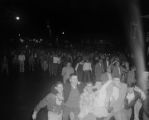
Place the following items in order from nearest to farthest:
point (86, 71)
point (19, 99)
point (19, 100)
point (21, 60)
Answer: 1. point (19, 100)
2. point (19, 99)
3. point (86, 71)
4. point (21, 60)

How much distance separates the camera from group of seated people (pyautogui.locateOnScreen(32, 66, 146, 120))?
25.1 ft

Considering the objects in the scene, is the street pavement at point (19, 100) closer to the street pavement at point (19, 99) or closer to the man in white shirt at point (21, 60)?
the street pavement at point (19, 99)

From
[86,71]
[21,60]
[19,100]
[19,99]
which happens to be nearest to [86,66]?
[86,71]

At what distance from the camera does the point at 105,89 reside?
8.02 metres

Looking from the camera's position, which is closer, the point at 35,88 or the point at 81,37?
the point at 35,88

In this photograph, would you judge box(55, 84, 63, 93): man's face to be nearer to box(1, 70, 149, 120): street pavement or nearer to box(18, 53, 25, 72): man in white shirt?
box(1, 70, 149, 120): street pavement

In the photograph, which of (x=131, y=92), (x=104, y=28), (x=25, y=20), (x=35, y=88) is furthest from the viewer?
(x=25, y=20)

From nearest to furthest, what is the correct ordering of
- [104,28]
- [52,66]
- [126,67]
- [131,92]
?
[131,92] → [126,67] → [52,66] → [104,28]

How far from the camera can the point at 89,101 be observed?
7703mm

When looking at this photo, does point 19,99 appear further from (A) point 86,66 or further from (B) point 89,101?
(B) point 89,101

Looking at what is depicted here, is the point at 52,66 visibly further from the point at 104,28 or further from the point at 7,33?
the point at 104,28

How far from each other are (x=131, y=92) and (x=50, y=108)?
2.32 meters

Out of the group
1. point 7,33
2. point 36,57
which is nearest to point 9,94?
point 36,57

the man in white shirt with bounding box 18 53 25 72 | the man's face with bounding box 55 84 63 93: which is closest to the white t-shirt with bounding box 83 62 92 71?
the man's face with bounding box 55 84 63 93
